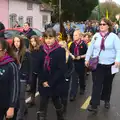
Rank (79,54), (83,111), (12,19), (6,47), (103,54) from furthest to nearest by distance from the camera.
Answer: (12,19) < (79,54) < (83,111) < (103,54) < (6,47)

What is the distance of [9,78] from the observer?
12.6 feet

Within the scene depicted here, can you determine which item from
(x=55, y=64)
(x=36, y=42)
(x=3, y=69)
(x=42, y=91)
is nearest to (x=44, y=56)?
(x=55, y=64)

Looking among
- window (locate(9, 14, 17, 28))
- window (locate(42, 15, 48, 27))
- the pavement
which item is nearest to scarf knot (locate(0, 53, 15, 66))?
the pavement

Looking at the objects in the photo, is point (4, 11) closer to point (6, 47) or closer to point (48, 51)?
point (48, 51)

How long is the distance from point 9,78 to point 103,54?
10.0 ft

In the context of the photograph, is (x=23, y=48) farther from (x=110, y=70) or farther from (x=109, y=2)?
(x=109, y=2)

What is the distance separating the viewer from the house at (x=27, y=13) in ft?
99.0

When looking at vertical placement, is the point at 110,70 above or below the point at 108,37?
below

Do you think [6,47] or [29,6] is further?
[29,6]

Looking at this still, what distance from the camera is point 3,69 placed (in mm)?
3816

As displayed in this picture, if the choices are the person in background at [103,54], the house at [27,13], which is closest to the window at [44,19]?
the house at [27,13]

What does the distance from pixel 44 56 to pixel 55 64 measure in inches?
8.4

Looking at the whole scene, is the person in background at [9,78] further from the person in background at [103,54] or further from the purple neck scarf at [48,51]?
the person in background at [103,54]

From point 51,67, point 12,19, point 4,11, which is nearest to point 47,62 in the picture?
point 51,67
